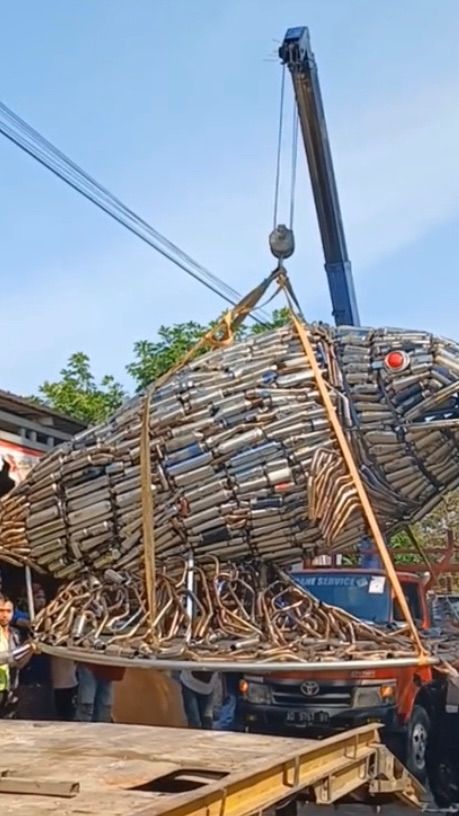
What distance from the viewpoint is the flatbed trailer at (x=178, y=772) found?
3146 mm

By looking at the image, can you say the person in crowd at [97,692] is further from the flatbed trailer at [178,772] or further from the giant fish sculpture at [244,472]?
the flatbed trailer at [178,772]

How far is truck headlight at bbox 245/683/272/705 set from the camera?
9.41m

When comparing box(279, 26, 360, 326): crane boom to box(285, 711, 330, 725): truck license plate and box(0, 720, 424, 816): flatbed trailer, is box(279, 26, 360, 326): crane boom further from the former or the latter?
box(0, 720, 424, 816): flatbed trailer

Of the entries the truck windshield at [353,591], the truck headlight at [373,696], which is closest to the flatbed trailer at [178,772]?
the truck headlight at [373,696]

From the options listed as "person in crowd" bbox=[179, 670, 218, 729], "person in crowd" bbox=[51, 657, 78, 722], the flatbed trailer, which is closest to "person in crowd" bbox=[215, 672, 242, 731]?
"person in crowd" bbox=[179, 670, 218, 729]

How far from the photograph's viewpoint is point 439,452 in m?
6.66

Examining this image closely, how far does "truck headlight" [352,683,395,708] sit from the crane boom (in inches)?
225

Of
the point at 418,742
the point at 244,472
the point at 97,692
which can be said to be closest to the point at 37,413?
the point at 97,692

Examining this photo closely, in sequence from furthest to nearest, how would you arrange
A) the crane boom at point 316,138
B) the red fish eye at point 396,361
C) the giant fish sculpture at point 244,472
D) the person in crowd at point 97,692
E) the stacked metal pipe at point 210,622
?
the crane boom at point 316,138 → the person in crowd at point 97,692 → the red fish eye at point 396,361 → the giant fish sculpture at point 244,472 → the stacked metal pipe at point 210,622

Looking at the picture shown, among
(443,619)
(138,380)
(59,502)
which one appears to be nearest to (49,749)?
(59,502)

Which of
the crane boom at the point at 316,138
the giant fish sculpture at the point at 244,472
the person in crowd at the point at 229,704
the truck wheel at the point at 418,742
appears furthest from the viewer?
the crane boom at the point at 316,138

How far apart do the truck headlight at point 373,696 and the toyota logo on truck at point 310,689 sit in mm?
319

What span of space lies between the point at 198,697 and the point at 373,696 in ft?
4.65

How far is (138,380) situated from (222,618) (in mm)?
11985
